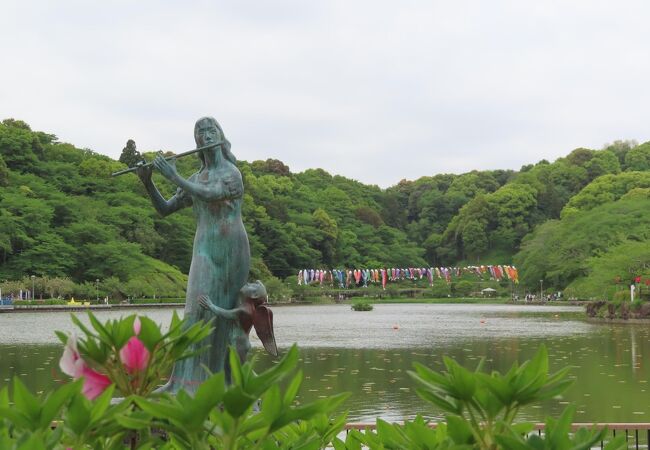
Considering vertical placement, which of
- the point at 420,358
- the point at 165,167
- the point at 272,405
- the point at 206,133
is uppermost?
the point at 206,133

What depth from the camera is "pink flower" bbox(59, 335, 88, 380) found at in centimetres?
130

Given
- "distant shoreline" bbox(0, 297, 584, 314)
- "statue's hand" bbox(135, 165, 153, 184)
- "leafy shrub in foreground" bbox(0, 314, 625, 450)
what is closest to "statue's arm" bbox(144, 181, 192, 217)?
"statue's hand" bbox(135, 165, 153, 184)

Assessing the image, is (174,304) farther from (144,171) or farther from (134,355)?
(134,355)

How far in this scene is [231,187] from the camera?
5.34 m

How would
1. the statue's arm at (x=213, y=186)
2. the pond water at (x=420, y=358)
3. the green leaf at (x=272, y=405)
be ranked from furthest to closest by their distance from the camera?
the pond water at (x=420, y=358) < the statue's arm at (x=213, y=186) < the green leaf at (x=272, y=405)

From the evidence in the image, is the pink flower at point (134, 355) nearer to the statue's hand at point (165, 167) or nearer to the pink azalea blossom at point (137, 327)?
the pink azalea blossom at point (137, 327)

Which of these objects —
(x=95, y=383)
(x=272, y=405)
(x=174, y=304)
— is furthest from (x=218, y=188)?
(x=174, y=304)

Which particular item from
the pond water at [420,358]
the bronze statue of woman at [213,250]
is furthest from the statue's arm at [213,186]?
the pond water at [420,358]

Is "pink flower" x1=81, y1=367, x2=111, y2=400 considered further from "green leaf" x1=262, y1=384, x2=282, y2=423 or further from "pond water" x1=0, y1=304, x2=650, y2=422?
"pond water" x1=0, y1=304, x2=650, y2=422

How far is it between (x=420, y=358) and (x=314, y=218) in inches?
2248

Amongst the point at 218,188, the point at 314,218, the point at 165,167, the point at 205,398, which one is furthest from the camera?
the point at 314,218

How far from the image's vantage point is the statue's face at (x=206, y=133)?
5.48 metres

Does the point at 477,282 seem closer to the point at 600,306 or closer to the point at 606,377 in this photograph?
the point at 600,306

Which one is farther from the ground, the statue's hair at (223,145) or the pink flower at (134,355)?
the statue's hair at (223,145)
